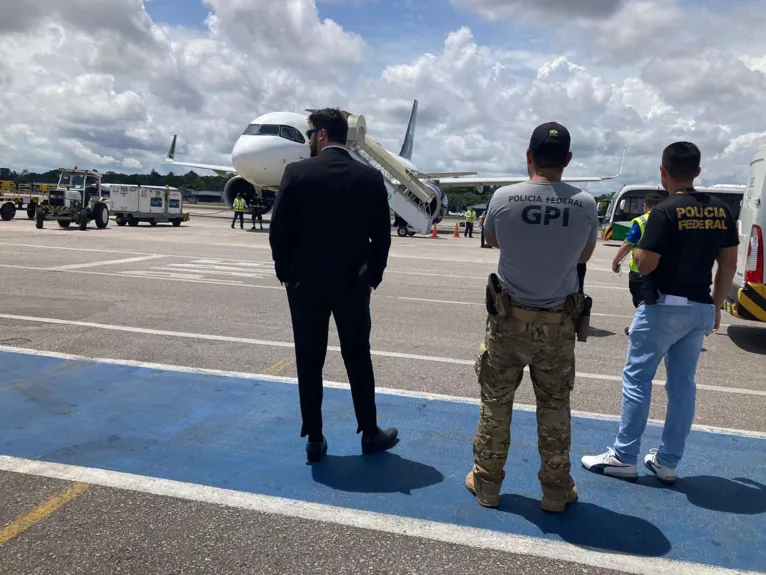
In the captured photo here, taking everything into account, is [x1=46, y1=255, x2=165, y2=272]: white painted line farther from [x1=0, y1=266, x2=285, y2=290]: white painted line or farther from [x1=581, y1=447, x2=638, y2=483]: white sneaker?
[x1=581, y1=447, x2=638, y2=483]: white sneaker

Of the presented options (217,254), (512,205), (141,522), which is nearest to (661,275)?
(512,205)

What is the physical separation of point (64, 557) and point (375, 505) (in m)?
1.45

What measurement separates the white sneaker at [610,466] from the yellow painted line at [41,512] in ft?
9.52

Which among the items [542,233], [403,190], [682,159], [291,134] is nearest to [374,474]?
[542,233]

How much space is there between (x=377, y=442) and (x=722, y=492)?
2.03m

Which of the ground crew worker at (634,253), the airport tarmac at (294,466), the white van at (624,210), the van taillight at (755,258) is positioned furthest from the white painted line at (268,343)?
the white van at (624,210)

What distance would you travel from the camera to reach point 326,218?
3363mm

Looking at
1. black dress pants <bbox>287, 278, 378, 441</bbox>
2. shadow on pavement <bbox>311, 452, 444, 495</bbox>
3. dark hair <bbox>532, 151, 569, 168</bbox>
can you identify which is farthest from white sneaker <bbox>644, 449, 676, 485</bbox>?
dark hair <bbox>532, 151, 569, 168</bbox>

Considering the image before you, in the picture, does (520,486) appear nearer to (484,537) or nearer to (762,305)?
(484,537)

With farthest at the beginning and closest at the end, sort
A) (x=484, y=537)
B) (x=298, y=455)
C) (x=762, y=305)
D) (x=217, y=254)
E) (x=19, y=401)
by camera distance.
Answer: (x=217, y=254) < (x=762, y=305) < (x=19, y=401) < (x=298, y=455) < (x=484, y=537)

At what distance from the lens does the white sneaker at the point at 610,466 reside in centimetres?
357

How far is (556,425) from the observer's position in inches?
120

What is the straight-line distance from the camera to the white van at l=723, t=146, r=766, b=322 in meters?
6.71

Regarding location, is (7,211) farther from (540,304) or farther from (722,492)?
(722,492)
